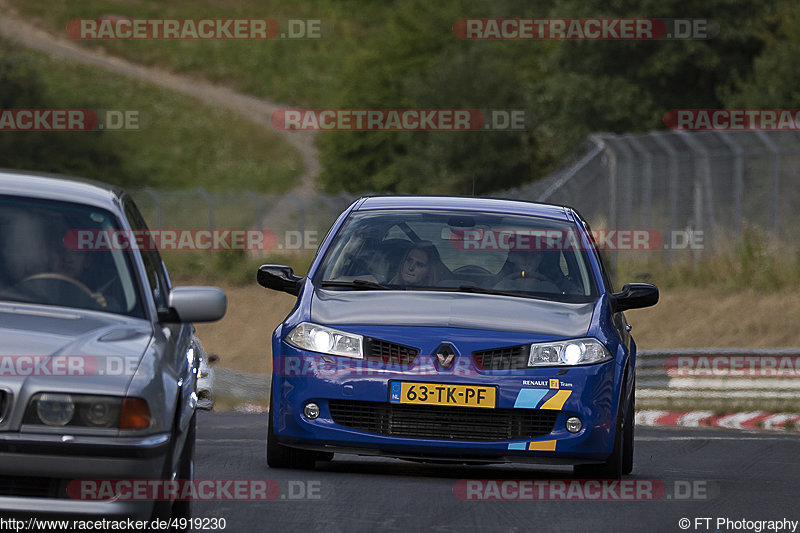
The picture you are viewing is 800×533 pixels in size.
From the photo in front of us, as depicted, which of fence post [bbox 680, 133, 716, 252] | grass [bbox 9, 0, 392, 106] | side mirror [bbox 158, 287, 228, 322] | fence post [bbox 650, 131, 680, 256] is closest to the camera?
side mirror [bbox 158, 287, 228, 322]

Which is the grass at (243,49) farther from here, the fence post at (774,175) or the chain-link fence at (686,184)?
the fence post at (774,175)

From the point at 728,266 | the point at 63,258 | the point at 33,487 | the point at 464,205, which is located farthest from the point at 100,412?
Answer: the point at 728,266

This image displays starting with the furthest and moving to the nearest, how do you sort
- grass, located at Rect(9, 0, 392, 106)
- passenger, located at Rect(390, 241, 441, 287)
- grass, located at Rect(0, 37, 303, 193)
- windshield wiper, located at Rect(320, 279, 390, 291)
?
grass, located at Rect(9, 0, 392, 106)
grass, located at Rect(0, 37, 303, 193)
passenger, located at Rect(390, 241, 441, 287)
windshield wiper, located at Rect(320, 279, 390, 291)

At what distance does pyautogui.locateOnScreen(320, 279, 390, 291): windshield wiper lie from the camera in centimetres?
1034

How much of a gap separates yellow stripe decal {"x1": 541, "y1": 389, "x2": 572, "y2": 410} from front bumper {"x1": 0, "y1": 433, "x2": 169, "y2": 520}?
3.72 meters

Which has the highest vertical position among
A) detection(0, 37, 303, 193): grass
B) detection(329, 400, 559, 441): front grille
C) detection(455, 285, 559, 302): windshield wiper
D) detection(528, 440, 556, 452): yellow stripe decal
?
detection(455, 285, 559, 302): windshield wiper

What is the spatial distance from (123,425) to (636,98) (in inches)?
1972

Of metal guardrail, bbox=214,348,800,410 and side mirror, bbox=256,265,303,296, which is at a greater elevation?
side mirror, bbox=256,265,303,296

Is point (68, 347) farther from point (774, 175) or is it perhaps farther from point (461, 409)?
point (774, 175)

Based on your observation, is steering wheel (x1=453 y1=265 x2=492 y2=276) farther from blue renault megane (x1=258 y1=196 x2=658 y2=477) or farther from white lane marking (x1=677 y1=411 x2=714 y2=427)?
white lane marking (x1=677 y1=411 x2=714 y2=427)

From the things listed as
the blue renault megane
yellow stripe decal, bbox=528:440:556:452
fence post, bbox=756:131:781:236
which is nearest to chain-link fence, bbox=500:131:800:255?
fence post, bbox=756:131:781:236

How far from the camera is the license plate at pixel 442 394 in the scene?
31.3ft

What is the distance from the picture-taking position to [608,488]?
32.6 ft

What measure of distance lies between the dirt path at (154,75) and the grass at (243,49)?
95 cm
